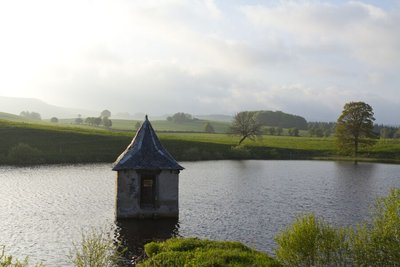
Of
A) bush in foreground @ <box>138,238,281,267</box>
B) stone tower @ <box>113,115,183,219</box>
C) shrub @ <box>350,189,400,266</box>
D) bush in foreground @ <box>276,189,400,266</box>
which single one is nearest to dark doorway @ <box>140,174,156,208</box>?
stone tower @ <box>113,115,183,219</box>

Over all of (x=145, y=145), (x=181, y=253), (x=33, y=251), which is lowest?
(x=33, y=251)

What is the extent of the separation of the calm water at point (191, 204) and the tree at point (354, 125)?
32962 millimetres

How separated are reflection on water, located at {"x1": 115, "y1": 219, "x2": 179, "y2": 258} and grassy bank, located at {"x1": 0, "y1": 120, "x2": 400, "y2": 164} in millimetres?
52259

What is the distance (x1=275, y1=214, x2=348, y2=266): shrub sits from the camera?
910 inches

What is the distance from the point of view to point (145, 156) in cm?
3753

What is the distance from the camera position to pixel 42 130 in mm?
102875

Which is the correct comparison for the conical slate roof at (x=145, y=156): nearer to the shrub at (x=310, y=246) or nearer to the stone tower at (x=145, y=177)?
the stone tower at (x=145, y=177)

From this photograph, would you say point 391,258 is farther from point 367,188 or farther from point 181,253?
point 367,188

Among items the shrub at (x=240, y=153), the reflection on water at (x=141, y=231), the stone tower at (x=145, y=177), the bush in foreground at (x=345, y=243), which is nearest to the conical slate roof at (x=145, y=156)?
the stone tower at (x=145, y=177)

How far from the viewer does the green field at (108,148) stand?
8625 cm

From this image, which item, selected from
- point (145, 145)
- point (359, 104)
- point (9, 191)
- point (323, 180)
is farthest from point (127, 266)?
point (359, 104)

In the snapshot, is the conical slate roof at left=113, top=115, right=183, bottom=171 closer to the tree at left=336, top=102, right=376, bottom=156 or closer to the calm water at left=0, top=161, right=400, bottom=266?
the calm water at left=0, top=161, right=400, bottom=266

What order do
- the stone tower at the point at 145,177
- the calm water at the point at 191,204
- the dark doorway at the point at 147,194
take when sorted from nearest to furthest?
the calm water at the point at 191,204, the stone tower at the point at 145,177, the dark doorway at the point at 147,194

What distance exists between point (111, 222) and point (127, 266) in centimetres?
1122
